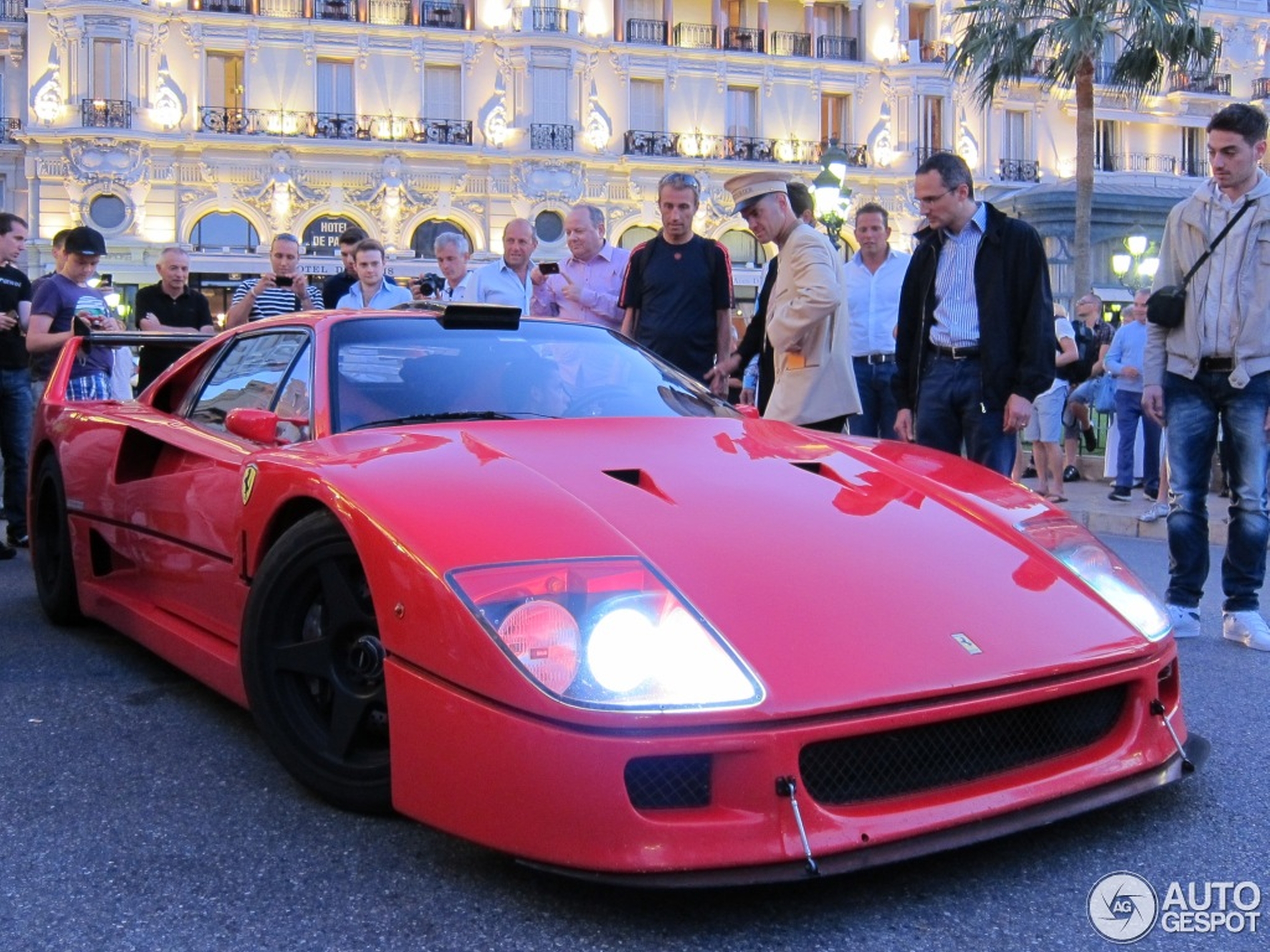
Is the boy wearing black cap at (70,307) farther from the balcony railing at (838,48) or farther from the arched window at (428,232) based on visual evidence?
the balcony railing at (838,48)

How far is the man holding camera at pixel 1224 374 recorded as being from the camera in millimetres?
4461

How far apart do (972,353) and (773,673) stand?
2851mm

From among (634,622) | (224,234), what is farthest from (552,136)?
(634,622)

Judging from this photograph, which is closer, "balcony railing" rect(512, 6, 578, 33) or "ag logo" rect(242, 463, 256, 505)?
"ag logo" rect(242, 463, 256, 505)

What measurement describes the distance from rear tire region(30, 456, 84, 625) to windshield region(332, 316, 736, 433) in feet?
5.50

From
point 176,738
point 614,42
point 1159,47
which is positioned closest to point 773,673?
point 176,738

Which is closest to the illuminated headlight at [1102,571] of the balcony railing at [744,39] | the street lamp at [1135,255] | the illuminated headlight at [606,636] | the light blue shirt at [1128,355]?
the illuminated headlight at [606,636]

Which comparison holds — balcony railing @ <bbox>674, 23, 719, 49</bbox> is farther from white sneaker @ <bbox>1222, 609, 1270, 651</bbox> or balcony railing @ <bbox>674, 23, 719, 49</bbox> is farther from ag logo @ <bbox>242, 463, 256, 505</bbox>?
ag logo @ <bbox>242, 463, 256, 505</bbox>

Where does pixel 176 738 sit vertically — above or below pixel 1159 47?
below

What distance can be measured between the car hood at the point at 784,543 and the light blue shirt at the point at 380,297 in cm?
358

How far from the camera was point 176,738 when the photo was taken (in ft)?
10.8

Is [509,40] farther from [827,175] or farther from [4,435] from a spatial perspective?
[4,435]

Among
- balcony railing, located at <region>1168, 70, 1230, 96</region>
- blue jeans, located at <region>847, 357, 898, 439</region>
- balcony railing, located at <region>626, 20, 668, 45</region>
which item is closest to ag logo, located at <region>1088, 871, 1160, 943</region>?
blue jeans, located at <region>847, 357, 898, 439</region>

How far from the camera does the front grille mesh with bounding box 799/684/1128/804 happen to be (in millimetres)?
2195
